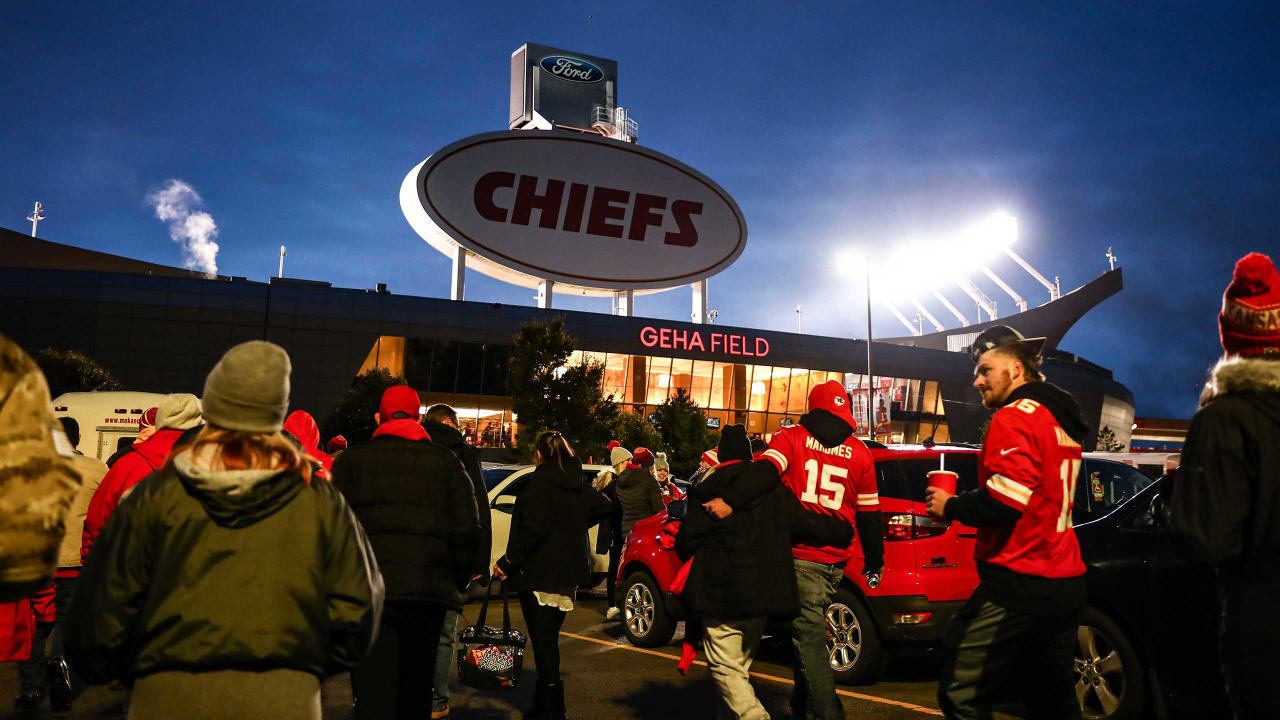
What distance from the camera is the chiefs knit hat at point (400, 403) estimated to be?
4828 mm

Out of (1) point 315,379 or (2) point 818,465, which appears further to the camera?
(1) point 315,379

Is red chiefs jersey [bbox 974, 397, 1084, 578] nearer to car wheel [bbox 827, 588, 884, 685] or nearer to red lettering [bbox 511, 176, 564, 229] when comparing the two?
car wheel [bbox 827, 588, 884, 685]

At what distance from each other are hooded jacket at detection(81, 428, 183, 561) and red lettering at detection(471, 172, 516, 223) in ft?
→ 132

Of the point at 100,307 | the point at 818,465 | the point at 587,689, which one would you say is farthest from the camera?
the point at 100,307

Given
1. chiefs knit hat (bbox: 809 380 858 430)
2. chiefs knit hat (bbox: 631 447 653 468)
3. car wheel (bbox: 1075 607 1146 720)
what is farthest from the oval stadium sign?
car wheel (bbox: 1075 607 1146 720)

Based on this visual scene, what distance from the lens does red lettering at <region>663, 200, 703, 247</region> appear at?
4881 centimetres

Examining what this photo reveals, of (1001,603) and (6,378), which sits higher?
(6,378)

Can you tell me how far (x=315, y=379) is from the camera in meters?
45.2

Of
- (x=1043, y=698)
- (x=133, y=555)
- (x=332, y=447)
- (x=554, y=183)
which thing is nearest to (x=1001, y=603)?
(x=1043, y=698)

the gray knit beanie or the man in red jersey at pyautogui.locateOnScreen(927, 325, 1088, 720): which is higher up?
the gray knit beanie

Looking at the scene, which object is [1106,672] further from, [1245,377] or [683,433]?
[683,433]

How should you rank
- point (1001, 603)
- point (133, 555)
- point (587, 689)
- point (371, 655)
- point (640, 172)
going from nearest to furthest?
point (133, 555) < point (1001, 603) < point (371, 655) < point (587, 689) < point (640, 172)

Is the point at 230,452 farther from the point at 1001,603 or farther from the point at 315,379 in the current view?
the point at 315,379

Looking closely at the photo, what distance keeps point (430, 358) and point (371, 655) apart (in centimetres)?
4385
